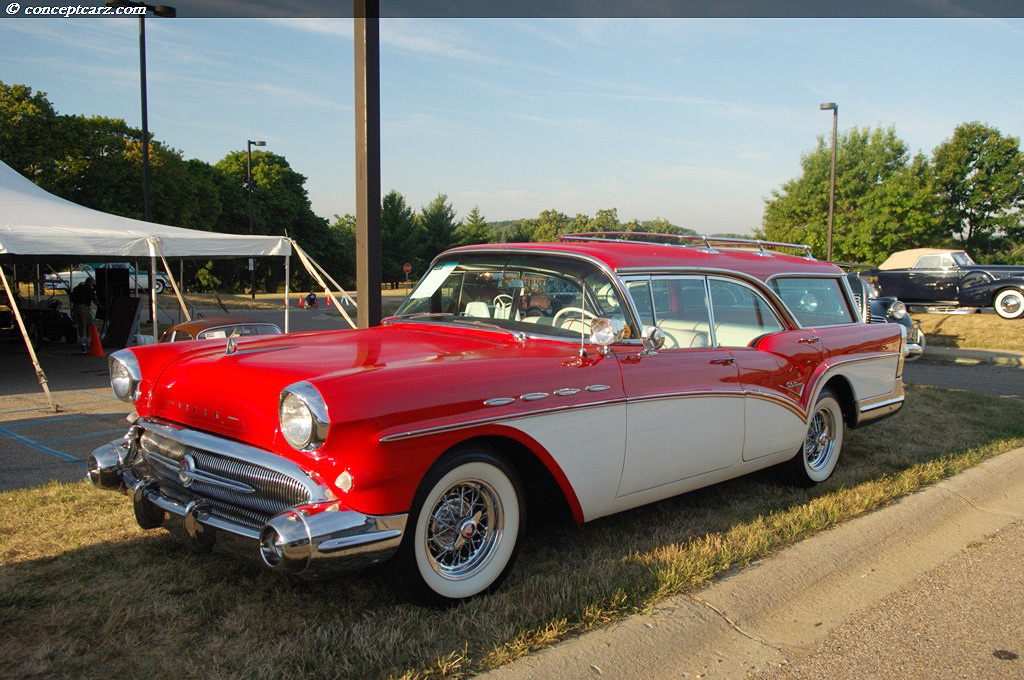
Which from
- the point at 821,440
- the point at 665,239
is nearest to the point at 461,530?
the point at 665,239

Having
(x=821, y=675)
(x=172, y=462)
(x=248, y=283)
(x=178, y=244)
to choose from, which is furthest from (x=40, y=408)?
(x=248, y=283)

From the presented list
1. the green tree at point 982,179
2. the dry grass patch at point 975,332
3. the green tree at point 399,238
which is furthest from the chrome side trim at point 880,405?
the green tree at point 399,238

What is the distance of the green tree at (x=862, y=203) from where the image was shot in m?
38.6

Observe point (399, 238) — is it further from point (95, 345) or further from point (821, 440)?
point (821, 440)

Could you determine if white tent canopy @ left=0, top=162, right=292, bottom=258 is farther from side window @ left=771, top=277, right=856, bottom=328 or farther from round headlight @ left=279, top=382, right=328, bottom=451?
round headlight @ left=279, top=382, right=328, bottom=451

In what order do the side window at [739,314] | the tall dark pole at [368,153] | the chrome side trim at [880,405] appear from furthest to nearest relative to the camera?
the chrome side trim at [880,405] → the tall dark pole at [368,153] → the side window at [739,314]

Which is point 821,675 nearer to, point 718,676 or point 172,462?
point 718,676

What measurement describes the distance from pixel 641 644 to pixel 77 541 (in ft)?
9.32

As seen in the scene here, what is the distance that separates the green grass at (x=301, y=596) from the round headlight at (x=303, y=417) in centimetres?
74

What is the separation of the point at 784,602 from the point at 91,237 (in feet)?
32.7

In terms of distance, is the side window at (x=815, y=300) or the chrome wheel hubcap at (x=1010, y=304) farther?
the chrome wheel hubcap at (x=1010, y=304)

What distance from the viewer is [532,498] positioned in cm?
379

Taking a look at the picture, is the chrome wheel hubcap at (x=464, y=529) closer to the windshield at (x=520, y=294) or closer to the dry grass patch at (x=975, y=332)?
the windshield at (x=520, y=294)

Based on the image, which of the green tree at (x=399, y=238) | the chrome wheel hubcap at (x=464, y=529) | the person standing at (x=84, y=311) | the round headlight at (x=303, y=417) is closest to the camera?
the round headlight at (x=303, y=417)
